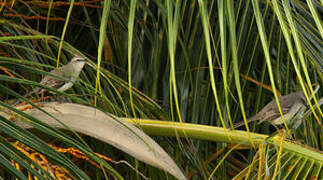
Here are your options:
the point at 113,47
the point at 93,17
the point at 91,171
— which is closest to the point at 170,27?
the point at 91,171

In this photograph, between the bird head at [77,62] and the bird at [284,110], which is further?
the bird at [284,110]

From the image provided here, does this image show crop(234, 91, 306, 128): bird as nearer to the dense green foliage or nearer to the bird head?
the dense green foliage

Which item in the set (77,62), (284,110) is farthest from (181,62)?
(77,62)

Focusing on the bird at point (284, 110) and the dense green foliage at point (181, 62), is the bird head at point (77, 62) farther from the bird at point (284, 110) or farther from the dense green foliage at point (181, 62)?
the bird at point (284, 110)

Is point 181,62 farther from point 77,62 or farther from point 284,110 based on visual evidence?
point 77,62

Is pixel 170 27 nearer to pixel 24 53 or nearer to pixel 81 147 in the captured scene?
pixel 81 147

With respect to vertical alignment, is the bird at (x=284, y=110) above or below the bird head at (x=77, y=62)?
below

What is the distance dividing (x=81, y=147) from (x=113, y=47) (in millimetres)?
1033

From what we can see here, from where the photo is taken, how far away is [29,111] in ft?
2.62

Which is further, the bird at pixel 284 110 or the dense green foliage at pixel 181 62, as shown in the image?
the bird at pixel 284 110

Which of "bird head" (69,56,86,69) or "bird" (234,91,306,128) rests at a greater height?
"bird head" (69,56,86,69)

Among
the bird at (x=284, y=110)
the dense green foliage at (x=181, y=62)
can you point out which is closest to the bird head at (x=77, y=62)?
the dense green foliage at (x=181, y=62)

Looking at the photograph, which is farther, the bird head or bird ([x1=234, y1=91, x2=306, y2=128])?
bird ([x1=234, y1=91, x2=306, y2=128])

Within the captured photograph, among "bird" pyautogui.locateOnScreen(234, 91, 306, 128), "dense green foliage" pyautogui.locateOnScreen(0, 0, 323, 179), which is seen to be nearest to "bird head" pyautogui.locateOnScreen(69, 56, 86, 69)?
"dense green foliage" pyautogui.locateOnScreen(0, 0, 323, 179)
